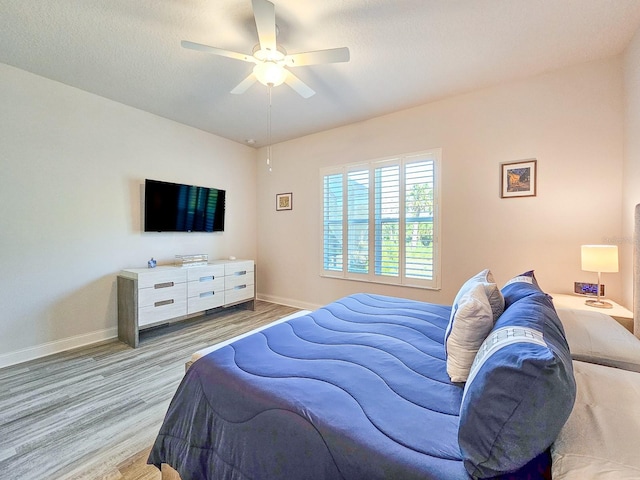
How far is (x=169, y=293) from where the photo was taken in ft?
10.7

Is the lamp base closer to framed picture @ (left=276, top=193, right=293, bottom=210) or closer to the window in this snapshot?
the window

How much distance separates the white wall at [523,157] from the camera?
2.50 metres

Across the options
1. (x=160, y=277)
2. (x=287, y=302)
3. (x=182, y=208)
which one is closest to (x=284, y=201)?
(x=182, y=208)

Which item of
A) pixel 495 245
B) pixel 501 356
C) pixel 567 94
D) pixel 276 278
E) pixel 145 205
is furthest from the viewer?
pixel 276 278

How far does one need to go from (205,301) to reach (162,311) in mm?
559

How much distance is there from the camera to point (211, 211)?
4207 millimetres

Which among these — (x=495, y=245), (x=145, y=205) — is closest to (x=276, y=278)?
(x=145, y=205)

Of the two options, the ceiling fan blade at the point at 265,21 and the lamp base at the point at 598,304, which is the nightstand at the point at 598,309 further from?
the ceiling fan blade at the point at 265,21

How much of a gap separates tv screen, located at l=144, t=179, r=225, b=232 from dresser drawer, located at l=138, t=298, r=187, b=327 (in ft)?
3.19

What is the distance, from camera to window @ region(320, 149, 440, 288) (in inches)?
132

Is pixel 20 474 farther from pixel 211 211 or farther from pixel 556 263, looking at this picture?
pixel 556 263

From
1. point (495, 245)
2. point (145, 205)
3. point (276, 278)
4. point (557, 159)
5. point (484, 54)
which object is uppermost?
point (484, 54)

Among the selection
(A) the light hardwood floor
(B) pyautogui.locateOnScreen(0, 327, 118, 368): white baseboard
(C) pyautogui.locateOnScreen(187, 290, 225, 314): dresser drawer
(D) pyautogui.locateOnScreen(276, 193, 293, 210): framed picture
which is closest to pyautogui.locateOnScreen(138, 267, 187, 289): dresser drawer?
(C) pyautogui.locateOnScreen(187, 290, 225, 314): dresser drawer

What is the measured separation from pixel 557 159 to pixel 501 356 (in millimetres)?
2796
